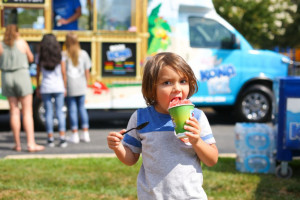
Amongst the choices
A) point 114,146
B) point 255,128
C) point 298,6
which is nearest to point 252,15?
point 298,6

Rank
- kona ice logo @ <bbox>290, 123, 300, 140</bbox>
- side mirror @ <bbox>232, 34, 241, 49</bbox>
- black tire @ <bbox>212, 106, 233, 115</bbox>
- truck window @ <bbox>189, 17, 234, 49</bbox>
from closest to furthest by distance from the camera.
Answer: kona ice logo @ <bbox>290, 123, 300, 140</bbox> < truck window @ <bbox>189, 17, 234, 49</bbox> < side mirror @ <bbox>232, 34, 241, 49</bbox> < black tire @ <bbox>212, 106, 233, 115</bbox>

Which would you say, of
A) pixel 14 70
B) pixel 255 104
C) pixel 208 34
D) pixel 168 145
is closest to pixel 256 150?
pixel 14 70

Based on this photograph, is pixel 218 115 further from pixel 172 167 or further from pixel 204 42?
pixel 172 167

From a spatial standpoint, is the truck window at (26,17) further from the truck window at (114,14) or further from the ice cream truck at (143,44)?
the truck window at (114,14)

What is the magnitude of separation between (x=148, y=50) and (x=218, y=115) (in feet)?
11.1

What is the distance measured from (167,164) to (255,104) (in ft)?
26.5

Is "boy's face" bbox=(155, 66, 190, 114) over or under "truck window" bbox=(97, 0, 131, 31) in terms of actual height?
under

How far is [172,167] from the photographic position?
8.24ft

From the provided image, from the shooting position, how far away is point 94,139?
8.65 metres

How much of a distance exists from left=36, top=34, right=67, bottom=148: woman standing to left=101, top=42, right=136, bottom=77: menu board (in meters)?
1.76

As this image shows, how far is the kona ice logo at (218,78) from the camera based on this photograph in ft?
32.3

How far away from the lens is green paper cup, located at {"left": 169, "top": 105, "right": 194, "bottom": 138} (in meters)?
2.29

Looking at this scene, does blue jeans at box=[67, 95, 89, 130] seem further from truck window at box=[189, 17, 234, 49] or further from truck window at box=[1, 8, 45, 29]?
truck window at box=[189, 17, 234, 49]

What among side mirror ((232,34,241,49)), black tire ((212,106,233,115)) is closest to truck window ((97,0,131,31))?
side mirror ((232,34,241,49))
